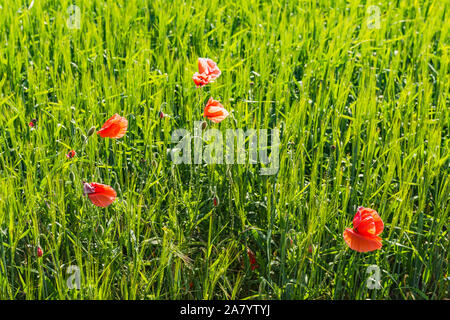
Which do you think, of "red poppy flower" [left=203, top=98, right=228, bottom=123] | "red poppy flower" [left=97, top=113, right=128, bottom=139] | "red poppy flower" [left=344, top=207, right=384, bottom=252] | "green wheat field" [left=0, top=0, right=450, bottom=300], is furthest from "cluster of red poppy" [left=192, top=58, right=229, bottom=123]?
"red poppy flower" [left=344, top=207, right=384, bottom=252]

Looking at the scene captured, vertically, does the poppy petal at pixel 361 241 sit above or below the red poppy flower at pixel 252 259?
above

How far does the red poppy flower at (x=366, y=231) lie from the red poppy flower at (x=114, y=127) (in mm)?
663

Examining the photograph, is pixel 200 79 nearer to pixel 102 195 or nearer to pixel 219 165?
pixel 219 165

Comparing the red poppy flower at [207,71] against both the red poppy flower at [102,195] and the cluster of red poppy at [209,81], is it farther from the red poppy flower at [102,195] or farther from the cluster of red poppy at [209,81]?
the red poppy flower at [102,195]

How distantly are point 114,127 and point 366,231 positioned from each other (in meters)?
0.72

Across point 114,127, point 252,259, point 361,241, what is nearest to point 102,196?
point 114,127

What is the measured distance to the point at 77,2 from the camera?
2807 millimetres

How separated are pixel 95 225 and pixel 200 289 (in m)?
0.34

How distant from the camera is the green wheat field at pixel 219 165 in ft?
5.53

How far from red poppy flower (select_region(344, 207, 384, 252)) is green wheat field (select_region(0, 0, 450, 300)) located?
0.39 ft

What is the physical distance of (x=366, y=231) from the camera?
4.96ft

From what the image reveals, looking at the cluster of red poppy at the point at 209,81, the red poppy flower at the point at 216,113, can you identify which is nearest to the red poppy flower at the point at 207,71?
the cluster of red poppy at the point at 209,81

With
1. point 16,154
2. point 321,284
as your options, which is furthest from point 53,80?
point 321,284

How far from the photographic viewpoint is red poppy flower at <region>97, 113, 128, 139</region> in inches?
65.9
